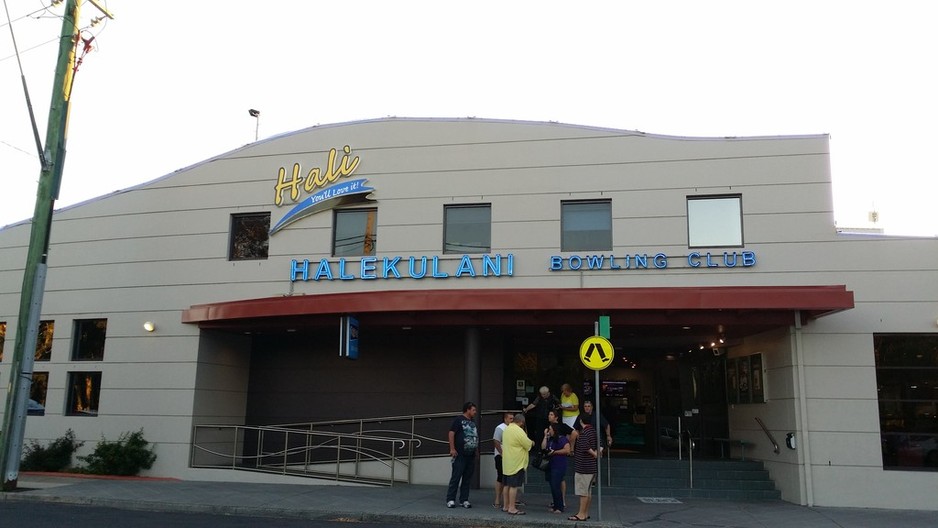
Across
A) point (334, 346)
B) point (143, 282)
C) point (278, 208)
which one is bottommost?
point (334, 346)

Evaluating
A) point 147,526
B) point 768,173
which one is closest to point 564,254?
point 768,173

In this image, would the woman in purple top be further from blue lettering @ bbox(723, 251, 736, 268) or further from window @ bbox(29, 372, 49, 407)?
window @ bbox(29, 372, 49, 407)

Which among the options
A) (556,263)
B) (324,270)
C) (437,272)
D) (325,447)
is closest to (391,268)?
(437,272)

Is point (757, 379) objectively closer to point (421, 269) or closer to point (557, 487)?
point (557, 487)

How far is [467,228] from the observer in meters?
16.7

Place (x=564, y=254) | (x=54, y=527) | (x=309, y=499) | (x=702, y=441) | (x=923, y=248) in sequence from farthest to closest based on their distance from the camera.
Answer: (x=702, y=441)
(x=564, y=254)
(x=923, y=248)
(x=309, y=499)
(x=54, y=527)

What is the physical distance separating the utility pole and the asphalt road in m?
1.71

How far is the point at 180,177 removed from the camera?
18.6 meters

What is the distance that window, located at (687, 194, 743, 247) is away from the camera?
15.5 metres

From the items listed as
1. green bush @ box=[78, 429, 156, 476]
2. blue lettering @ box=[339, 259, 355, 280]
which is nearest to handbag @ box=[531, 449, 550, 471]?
blue lettering @ box=[339, 259, 355, 280]

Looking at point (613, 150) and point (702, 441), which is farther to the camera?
point (702, 441)

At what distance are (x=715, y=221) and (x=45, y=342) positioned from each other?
1579cm

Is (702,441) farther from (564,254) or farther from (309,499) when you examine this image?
(309,499)

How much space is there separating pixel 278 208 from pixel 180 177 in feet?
9.07
